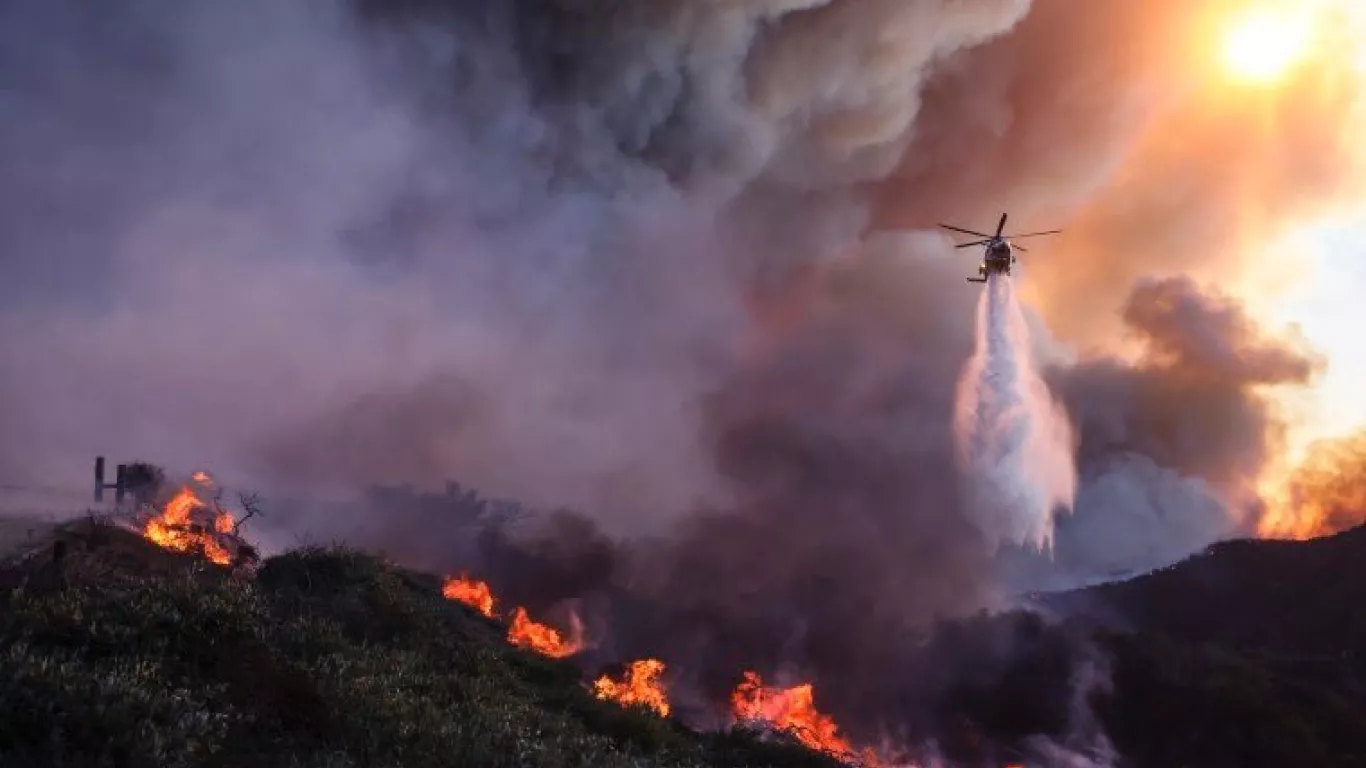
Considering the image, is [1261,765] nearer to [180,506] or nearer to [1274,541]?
[1274,541]

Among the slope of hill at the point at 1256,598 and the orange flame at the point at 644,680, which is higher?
the slope of hill at the point at 1256,598

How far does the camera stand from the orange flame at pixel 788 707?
61.3 m

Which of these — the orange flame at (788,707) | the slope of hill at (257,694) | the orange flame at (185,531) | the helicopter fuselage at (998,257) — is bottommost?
the orange flame at (788,707)

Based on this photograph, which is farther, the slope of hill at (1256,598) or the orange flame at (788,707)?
the slope of hill at (1256,598)

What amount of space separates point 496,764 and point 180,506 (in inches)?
1669

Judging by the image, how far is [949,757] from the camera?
68.0m

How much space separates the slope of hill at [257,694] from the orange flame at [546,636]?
97.0ft

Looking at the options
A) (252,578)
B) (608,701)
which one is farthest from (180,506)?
(608,701)

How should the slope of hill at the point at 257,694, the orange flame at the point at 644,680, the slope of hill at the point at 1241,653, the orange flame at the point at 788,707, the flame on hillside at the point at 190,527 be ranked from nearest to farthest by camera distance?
the slope of hill at the point at 257,694
the flame on hillside at the point at 190,527
the orange flame at the point at 644,680
the orange flame at the point at 788,707
the slope of hill at the point at 1241,653

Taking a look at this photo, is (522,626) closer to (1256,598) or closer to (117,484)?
(117,484)

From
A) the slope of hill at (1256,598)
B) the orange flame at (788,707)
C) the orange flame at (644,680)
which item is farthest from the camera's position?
the slope of hill at (1256,598)

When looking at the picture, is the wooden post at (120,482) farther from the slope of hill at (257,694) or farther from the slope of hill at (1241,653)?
the slope of hill at (1241,653)

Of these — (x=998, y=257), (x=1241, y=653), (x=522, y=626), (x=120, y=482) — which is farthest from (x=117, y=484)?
(x=1241, y=653)

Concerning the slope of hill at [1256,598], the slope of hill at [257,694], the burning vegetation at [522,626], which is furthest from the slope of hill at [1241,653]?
the slope of hill at [257,694]
